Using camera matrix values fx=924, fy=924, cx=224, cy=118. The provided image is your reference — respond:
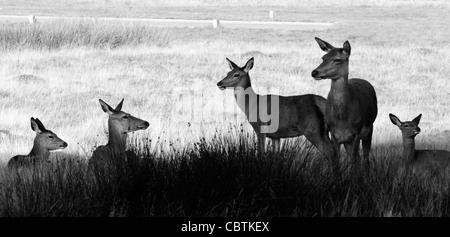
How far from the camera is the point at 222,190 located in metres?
8.07

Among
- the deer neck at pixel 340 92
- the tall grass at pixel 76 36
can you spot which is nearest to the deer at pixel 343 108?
the deer neck at pixel 340 92

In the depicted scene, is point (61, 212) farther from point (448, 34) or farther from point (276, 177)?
point (448, 34)

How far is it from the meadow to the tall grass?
6cm

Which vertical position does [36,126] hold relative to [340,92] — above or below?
below

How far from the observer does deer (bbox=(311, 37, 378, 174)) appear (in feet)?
33.0

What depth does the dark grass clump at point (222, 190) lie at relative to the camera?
7.75 m

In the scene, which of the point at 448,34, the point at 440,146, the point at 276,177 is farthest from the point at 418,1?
the point at 276,177

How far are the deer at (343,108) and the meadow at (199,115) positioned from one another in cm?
34

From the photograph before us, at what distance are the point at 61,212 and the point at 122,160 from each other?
39.2 inches

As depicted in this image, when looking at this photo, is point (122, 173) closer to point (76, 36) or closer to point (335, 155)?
point (335, 155)

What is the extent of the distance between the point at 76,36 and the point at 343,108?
58.6 ft

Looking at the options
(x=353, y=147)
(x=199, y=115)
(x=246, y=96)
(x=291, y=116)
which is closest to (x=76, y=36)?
(x=199, y=115)

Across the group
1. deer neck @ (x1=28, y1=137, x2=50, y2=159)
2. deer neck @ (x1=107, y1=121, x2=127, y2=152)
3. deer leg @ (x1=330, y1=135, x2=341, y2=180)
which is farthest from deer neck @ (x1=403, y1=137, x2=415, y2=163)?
deer neck @ (x1=28, y1=137, x2=50, y2=159)

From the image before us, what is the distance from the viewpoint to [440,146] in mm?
12594
